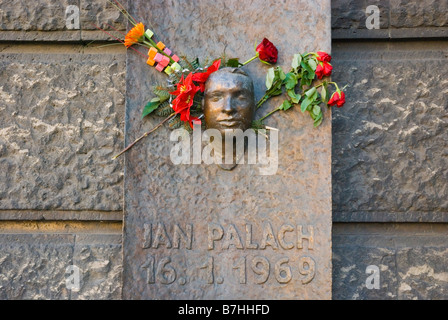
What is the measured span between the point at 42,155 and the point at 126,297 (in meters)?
0.55

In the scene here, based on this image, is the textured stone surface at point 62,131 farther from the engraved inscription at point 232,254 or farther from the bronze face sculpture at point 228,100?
the bronze face sculpture at point 228,100

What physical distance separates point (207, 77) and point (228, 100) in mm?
116

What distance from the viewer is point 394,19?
1.72 metres

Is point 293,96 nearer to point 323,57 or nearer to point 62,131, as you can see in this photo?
point 323,57

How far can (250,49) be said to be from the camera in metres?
1.58

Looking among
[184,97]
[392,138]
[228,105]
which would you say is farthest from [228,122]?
[392,138]

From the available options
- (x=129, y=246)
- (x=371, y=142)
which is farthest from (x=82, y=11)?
(x=371, y=142)

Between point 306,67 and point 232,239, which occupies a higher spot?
point 306,67

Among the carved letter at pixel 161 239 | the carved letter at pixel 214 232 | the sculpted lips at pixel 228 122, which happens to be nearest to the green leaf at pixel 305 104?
the sculpted lips at pixel 228 122

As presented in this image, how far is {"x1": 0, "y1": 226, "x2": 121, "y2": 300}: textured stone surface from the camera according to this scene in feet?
5.37

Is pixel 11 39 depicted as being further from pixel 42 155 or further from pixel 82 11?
pixel 42 155

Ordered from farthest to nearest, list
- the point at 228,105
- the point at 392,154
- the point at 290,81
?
1. the point at 392,154
2. the point at 290,81
3. the point at 228,105

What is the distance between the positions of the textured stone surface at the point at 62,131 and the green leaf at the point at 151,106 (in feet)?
0.60

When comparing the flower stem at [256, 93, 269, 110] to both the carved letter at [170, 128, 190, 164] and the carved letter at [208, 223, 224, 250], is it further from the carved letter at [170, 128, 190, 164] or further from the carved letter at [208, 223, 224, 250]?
the carved letter at [208, 223, 224, 250]
